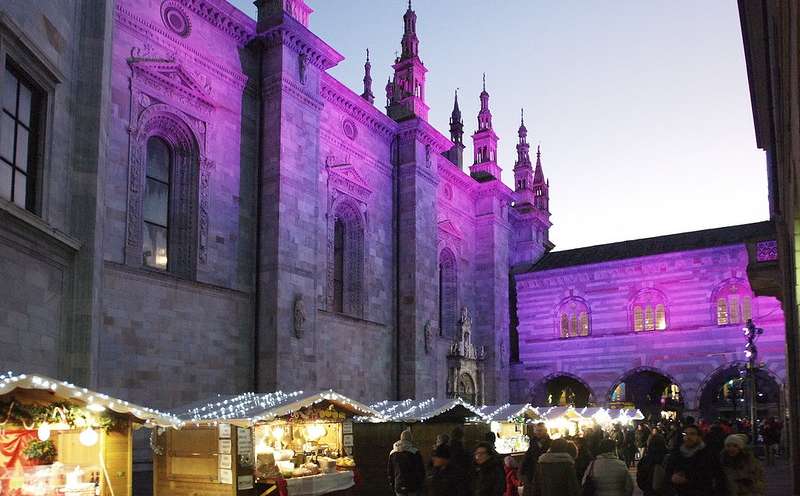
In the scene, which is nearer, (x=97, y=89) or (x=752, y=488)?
(x=752, y=488)

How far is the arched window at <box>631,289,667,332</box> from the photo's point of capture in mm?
38406

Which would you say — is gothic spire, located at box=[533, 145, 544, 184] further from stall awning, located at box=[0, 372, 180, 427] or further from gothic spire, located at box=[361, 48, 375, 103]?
stall awning, located at box=[0, 372, 180, 427]

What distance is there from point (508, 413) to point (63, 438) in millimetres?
14738

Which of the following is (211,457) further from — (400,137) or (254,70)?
(400,137)

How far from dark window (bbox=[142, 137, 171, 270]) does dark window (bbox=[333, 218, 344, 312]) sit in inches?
312

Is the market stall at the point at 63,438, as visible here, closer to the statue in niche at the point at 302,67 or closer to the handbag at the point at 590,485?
the handbag at the point at 590,485

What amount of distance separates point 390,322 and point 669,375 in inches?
564

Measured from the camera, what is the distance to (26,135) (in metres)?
13.9

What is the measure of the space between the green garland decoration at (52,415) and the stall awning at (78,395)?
127mm

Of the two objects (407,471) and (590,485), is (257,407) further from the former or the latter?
(590,485)

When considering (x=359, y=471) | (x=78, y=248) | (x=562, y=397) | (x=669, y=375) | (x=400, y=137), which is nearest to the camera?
(x=78, y=248)

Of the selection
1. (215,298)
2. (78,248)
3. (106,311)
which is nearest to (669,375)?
(215,298)

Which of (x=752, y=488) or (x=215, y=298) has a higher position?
(x=215, y=298)

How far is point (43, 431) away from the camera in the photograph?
9.91m
